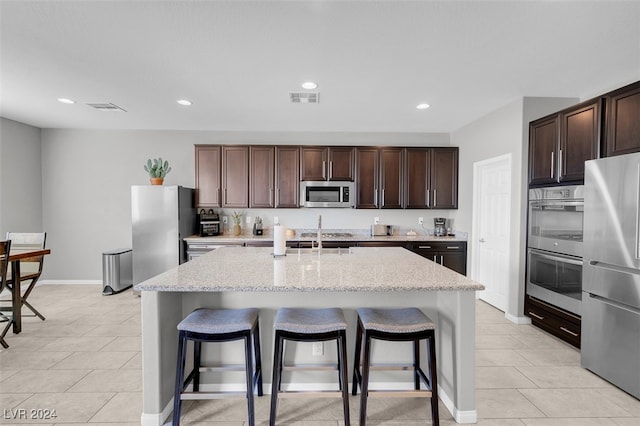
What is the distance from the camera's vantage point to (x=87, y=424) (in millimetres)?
1912

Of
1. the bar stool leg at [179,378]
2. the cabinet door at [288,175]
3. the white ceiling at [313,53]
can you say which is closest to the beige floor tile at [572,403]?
the bar stool leg at [179,378]

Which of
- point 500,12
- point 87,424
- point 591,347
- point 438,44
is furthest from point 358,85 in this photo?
point 87,424

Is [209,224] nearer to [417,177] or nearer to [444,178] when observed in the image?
[417,177]

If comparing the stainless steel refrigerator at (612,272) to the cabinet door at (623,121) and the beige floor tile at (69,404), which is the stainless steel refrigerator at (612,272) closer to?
the cabinet door at (623,121)

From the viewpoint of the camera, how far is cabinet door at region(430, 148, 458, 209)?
4949 mm

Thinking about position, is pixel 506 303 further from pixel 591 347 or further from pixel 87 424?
pixel 87 424

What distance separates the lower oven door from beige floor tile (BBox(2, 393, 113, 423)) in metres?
3.85

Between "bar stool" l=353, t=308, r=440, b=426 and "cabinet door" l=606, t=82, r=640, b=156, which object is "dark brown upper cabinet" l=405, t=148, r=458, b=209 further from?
"bar stool" l=353, t=308, r=440, b=426

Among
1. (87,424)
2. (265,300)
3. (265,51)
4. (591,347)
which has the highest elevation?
(265,51)

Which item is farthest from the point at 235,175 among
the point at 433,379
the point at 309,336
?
the point at 433,379

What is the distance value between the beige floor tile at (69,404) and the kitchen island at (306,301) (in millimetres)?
484

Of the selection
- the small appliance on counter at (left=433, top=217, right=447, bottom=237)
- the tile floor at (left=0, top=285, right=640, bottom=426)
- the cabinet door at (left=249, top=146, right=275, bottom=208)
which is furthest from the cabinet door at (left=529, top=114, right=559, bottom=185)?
the cabinet door at (left=249, top=146, right=275, bottom=208)

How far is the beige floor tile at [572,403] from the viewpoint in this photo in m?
2.03

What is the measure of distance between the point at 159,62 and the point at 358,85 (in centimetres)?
179
